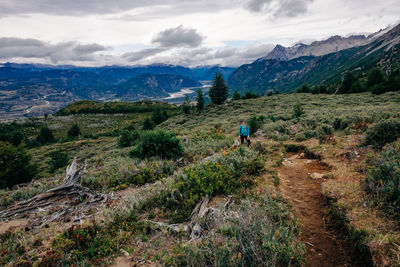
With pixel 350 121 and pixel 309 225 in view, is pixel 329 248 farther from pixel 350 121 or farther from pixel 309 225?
pixel 350 121

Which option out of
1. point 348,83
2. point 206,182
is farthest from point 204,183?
point 348,83

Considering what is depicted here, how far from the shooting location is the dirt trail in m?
4.11

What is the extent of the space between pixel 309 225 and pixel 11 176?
17.9 m

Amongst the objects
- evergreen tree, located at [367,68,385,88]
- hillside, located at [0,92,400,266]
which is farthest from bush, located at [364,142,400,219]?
evergreen tree, located at [367,68,385,88]

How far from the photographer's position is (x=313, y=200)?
6.13 metres

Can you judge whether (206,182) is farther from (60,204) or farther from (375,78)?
(375,78)

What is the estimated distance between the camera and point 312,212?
18.2ft

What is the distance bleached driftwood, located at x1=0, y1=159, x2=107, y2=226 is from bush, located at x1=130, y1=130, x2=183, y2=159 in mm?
4330

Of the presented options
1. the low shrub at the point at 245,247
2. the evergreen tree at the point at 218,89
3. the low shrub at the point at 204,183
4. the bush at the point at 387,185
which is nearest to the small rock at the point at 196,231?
the low shrub at the point at 245,247

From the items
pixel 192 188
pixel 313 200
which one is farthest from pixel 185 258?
pixel 313 200

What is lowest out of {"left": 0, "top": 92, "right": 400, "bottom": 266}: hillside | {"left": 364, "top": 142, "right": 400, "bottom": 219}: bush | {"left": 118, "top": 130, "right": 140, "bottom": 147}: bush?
{"left": 118, "top": 130, "right": 140, "bottom": 147}: bush

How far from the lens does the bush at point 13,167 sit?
12.9m

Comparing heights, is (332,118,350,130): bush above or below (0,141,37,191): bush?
above

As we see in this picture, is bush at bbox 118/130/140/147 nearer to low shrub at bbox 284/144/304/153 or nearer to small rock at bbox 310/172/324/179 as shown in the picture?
low shrub at bbox 284/144/304/153
